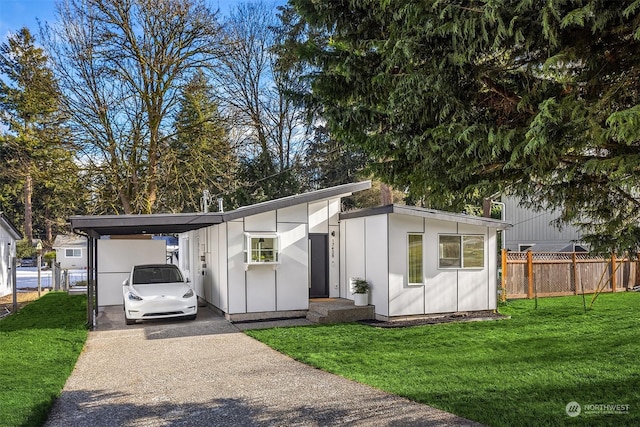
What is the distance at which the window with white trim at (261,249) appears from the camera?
36.8ft

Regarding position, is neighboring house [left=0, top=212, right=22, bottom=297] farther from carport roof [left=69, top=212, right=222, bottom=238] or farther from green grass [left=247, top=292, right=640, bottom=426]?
green grass [left=247, top=292, right=640, bottom=426]

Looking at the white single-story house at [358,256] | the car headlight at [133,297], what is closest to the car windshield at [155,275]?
the car headlight at [133,297]

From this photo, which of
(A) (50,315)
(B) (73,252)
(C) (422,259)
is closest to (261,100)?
(A) (50,315)

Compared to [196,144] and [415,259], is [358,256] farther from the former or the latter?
[196,144]

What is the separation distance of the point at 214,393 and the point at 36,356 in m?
3.60

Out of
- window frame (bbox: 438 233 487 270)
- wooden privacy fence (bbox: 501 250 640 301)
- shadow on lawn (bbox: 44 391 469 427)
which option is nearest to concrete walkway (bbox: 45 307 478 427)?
shadow on lawn (bbox: 44 391 469 427)

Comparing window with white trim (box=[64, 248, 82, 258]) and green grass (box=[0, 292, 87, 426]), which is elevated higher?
window with white trim (box=[64, 248, 82, 258])

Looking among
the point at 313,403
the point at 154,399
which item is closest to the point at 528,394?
the point at 313,403

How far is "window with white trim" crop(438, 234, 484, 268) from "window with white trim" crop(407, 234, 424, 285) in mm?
553

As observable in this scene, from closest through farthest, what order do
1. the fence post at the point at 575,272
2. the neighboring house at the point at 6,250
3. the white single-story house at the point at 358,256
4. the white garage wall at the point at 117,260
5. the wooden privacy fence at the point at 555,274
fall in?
the white single-story house at the point at 358,256 < the white garage wall at the point at 117,260 < the wooden privacy fence at the point at 555,274 < the fence post at the point at 575,272 < the neighboring house at the point at 6,250

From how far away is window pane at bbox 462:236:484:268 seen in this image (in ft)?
40.0

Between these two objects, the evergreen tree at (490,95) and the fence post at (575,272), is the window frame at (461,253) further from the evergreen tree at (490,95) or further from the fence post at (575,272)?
the evergreen tree at (490,95)

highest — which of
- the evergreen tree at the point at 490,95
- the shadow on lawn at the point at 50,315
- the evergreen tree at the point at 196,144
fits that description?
the evergreen tree at the point at 196,144

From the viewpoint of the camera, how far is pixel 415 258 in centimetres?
1157
